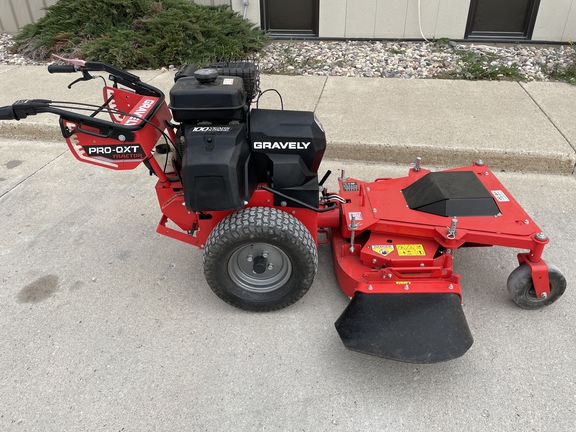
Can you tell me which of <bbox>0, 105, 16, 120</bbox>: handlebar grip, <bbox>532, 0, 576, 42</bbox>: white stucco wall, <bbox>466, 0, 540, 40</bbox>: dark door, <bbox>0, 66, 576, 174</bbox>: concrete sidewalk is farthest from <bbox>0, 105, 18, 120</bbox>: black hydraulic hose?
<bbox>532, 0, 576, 42</bbox>: white stucco wall

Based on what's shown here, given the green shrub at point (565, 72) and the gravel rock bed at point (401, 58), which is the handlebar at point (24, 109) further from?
the green shrub at point (565, 72)

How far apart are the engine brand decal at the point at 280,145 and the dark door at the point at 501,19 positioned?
4.78 meters

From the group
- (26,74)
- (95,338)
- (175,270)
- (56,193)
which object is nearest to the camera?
(95,338)

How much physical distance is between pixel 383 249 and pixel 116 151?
140 cm

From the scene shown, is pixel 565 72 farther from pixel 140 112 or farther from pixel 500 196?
pixel 140 112

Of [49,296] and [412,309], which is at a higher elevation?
[412,309]

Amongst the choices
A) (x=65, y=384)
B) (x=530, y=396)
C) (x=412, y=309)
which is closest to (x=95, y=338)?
(x=65, y=384)

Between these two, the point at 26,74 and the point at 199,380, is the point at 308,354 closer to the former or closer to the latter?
the point at 199,380

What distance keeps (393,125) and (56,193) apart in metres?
2.84

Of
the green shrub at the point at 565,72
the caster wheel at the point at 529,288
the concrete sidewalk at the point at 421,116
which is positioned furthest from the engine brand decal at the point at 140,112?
the green shrub at the point at 565,72

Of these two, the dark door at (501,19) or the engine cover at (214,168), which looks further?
the dark door at (501,19)

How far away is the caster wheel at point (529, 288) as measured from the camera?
2.34 meters

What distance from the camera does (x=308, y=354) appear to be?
7.41 feet

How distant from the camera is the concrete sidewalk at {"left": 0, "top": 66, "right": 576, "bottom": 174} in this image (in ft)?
12.4
